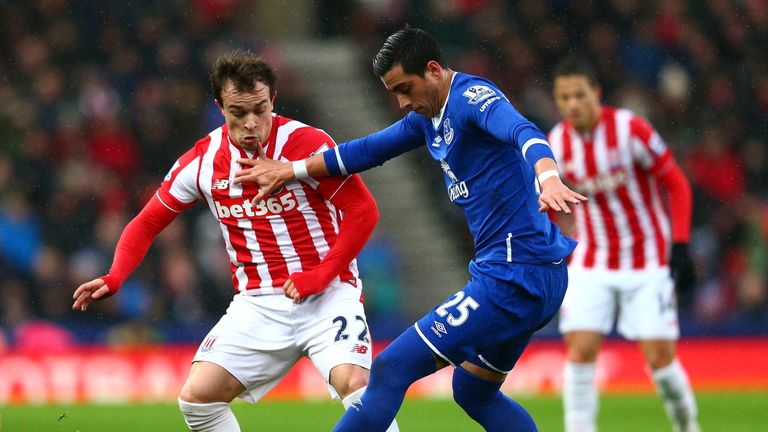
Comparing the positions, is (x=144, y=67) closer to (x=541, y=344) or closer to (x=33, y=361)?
(x=33, y=361)

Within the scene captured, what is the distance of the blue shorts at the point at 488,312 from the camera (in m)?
5.21

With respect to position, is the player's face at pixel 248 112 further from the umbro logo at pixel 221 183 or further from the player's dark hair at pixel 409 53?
the player's dark hair at pixel 409 53

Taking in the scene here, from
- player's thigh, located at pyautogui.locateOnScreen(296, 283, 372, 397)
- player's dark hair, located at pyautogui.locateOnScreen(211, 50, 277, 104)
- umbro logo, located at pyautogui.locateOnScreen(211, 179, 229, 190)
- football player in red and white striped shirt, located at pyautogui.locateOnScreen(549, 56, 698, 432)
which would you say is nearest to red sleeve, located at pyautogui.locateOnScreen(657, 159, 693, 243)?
football player in red and white striped shirt, located at pyautogui.locateOnScreen(549, 56, 698, 432)

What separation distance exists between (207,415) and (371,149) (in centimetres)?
144

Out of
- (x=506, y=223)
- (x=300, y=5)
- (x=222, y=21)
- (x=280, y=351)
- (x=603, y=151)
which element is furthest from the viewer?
(x=300, y=5)

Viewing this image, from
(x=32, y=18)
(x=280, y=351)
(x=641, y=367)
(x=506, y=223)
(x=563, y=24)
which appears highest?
(x=32, y=18)

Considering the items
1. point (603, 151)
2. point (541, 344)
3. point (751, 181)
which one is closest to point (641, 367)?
point (541, 344)

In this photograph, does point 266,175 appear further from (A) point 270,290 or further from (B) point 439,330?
(B) point 439,330

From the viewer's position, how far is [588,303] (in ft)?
25.5

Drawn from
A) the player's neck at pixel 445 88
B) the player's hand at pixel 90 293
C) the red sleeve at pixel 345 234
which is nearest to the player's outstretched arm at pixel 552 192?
the player's neck at pixel 445 88

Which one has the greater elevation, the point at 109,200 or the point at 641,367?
the point at 109,200

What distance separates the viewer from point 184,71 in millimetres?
15055

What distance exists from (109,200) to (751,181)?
7633mm

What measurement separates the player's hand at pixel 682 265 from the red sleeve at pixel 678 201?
0.06m
